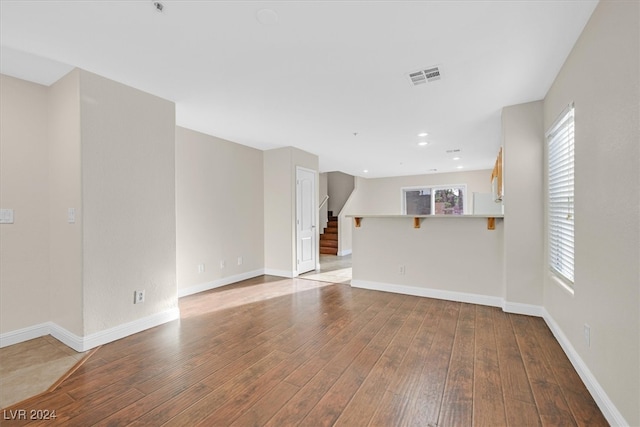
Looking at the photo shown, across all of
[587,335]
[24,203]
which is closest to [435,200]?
[587,335]

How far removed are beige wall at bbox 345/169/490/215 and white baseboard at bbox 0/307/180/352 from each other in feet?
21.4

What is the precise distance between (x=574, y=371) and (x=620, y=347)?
0.80m

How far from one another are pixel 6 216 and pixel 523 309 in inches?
207

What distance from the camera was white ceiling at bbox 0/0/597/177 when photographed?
5.93 ft

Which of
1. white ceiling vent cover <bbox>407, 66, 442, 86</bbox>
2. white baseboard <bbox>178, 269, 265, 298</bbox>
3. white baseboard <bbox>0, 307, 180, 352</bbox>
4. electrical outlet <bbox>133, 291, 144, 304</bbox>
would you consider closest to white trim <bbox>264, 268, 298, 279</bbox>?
white baseboard <bbox>178, 269, 265, 298</bbox>

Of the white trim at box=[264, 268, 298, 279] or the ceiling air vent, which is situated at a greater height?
the ceiling air vent

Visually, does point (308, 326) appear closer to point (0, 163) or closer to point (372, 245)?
point (372, 245)

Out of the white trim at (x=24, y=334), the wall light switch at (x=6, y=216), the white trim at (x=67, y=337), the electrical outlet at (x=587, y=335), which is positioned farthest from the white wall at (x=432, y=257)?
the wall light switch at (x=6, y=216)

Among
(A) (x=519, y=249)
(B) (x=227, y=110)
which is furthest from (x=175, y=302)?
(A) (x=519, y=249)

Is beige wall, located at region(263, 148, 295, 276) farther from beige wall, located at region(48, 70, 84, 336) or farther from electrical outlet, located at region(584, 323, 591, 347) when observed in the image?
electrical outlet, located at region(584, 323, 591, 347)

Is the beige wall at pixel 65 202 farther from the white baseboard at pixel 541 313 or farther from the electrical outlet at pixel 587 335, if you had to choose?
the electrical outlet at pixel 587 335

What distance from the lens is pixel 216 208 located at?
4.58m

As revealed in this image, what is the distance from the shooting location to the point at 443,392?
1.92 meters

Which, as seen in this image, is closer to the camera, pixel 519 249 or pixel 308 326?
pixel 308 326
